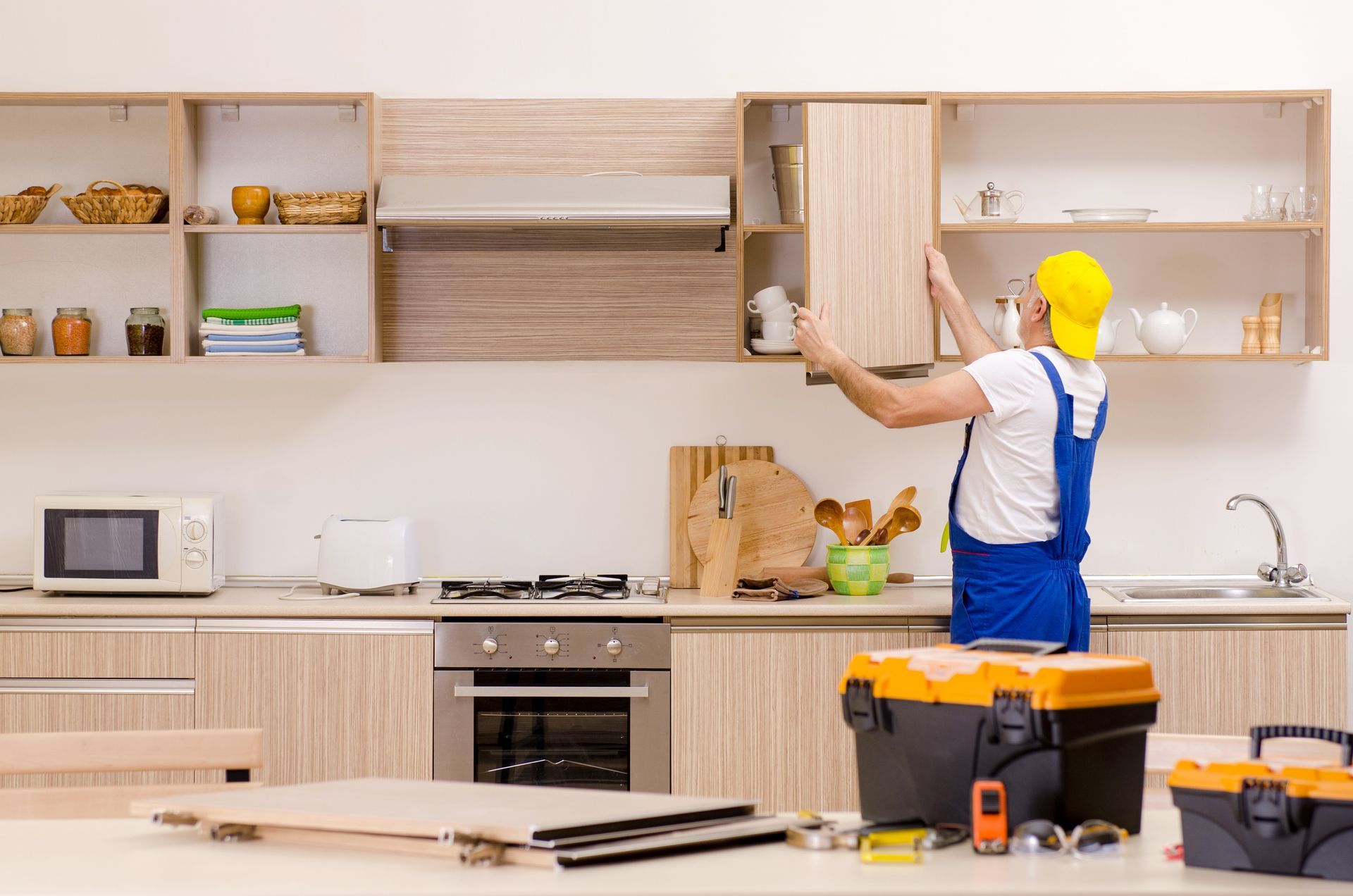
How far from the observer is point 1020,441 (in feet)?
8.88

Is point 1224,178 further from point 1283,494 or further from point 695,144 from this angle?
point 695,144

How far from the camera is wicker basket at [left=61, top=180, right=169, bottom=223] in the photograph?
347 cm

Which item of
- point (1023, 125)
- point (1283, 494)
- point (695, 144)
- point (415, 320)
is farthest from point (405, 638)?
point (1283, 494)

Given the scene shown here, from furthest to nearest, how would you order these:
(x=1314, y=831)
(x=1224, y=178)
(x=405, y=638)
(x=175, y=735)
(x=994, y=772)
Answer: (x=1224, y=178), (x=405, y=638), (x=175, y=735), (x=994, y=772), (x=1314, y=831)

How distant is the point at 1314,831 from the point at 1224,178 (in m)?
2.79

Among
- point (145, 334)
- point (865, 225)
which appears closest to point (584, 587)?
point (865, 225)

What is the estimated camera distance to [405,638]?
3.21 m

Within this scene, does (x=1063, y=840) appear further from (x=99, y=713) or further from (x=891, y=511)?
(x=99, y=713)

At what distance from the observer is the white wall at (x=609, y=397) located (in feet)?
12.0

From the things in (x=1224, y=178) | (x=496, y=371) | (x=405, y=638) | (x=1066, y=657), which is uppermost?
(x=1224, y=178)

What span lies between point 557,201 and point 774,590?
3.79 ft

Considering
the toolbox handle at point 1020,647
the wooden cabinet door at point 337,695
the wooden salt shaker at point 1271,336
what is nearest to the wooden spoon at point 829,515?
the wooden cabinet door at point 337,695

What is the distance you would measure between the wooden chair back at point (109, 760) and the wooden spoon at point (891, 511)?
1891 millimetres

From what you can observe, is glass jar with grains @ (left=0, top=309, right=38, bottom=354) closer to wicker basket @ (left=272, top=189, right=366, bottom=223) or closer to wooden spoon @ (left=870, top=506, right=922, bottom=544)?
wicker basket @ (left=272, top=189, right=366, bottom=223)
